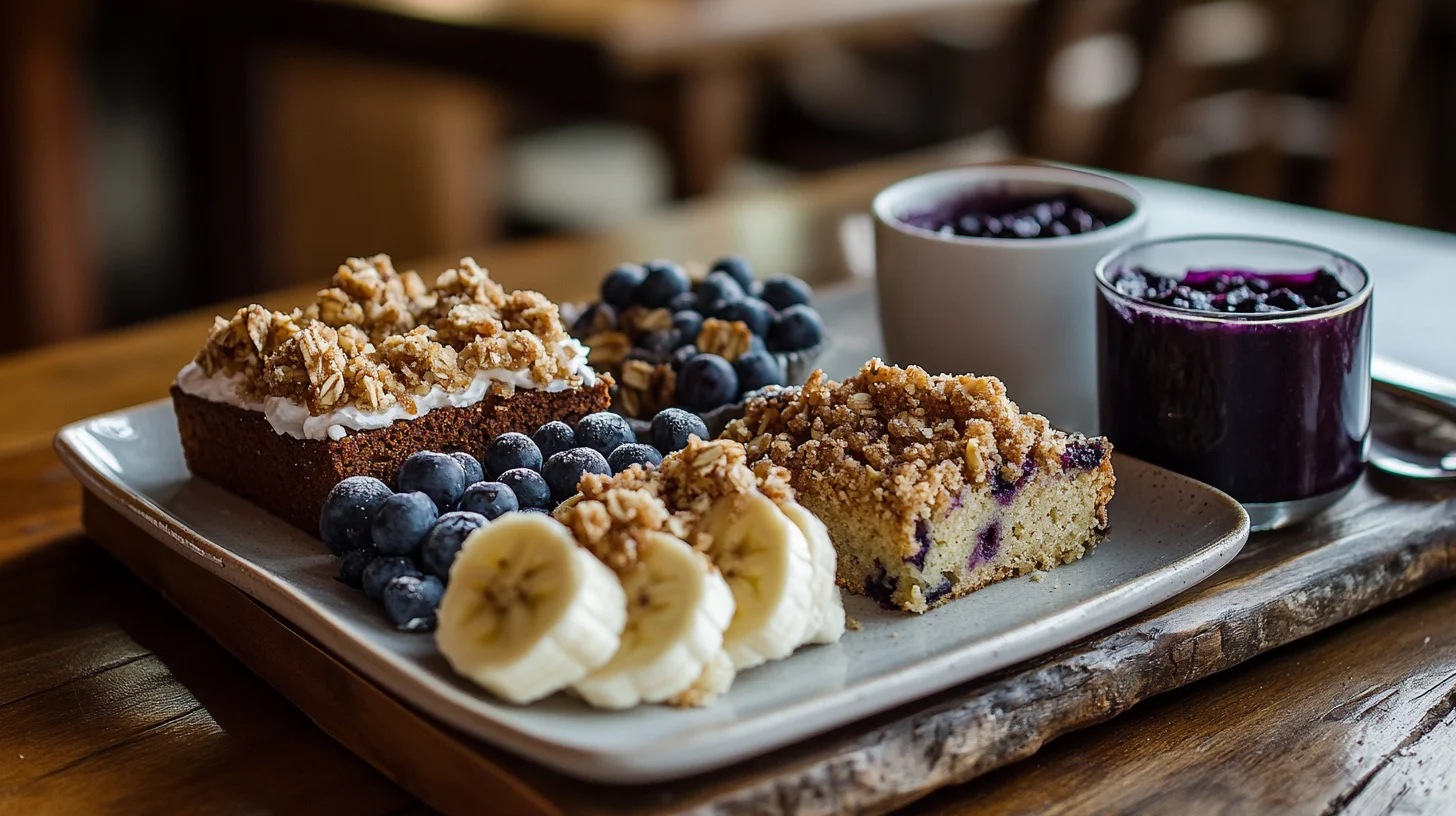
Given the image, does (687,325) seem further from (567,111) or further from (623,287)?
(567,111)

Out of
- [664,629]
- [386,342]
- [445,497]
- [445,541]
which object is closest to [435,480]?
[445,497]

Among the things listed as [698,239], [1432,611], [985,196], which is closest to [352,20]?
[698,239]

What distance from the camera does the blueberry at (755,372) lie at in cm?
176

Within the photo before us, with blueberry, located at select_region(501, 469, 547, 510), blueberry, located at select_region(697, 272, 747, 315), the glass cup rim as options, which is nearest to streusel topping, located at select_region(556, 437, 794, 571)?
blueberry, located at select_region(501, 469, 547, 510)

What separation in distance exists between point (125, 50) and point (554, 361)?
5.09 meters

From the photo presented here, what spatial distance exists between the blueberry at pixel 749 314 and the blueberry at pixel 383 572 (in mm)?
695

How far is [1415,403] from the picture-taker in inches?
70.2

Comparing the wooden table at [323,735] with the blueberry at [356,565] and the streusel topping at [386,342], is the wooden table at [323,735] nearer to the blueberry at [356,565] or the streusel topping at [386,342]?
the blueberry at [356,565]

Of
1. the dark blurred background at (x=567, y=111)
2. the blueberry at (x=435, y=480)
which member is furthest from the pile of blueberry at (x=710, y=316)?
the dark blurred background at (x=567, y=111)

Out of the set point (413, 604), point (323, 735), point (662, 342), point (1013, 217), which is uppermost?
point (1013, 217)

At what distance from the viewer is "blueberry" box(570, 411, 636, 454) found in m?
1.52

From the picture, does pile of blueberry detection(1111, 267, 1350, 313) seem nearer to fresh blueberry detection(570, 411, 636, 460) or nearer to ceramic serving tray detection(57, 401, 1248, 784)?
ceramic serving tray detection(57, 401, 1248, 784)

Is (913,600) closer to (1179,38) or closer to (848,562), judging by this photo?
(848,562)

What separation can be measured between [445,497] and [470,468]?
67 mm
